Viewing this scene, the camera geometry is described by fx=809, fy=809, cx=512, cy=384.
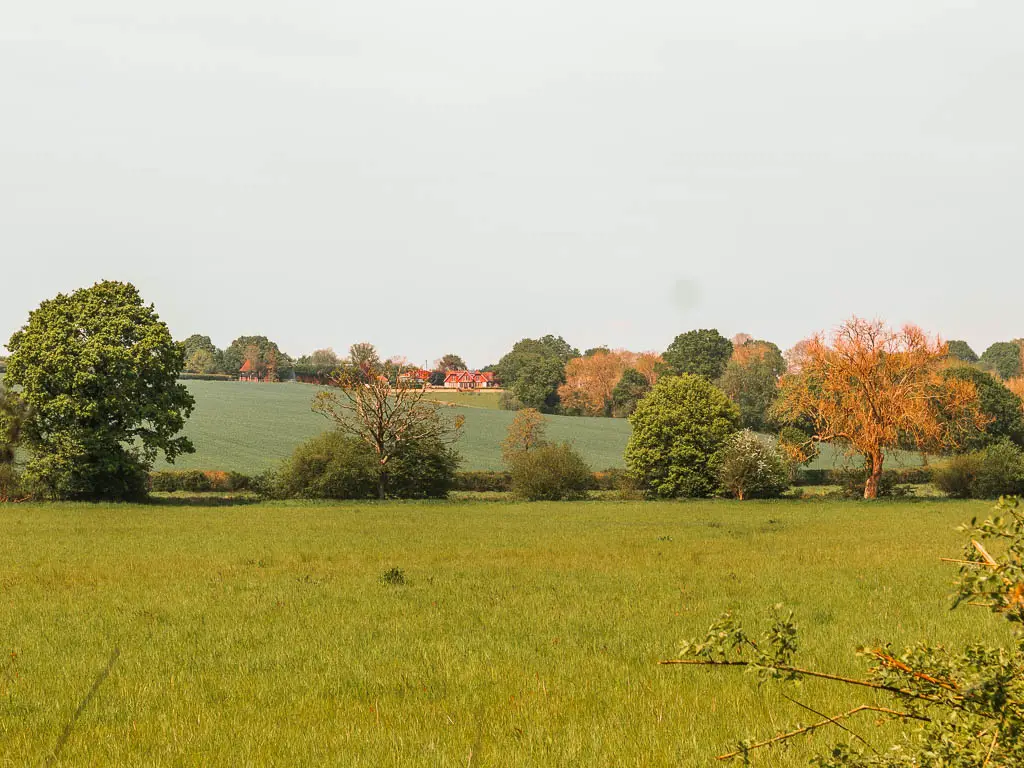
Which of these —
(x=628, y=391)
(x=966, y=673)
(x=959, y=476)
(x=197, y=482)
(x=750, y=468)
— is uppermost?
(x=628, y=391)

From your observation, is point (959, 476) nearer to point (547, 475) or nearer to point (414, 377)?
point (547, 475)

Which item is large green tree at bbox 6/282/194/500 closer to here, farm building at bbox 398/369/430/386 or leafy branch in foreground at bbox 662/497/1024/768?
farm building at bbox 398/369/430/386

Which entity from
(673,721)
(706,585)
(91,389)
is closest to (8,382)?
(91,389)

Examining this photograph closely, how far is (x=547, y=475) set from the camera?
6222cm

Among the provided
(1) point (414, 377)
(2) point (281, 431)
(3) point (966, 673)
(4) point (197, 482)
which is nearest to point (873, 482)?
(1) point (414, 377)

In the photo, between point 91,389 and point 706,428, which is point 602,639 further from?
point 706,428

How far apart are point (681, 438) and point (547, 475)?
1079cm

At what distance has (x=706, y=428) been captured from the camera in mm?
62844

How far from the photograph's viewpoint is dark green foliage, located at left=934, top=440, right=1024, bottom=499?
60.4 meters

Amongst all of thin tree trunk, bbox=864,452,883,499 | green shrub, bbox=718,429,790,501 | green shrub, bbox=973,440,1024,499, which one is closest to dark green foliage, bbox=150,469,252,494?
green shrub, bbox=718,429,790,501

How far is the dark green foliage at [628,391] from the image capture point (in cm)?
14250

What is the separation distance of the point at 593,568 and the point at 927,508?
35.4m

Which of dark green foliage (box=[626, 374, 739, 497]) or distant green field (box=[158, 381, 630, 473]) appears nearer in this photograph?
dark green foliage (box=[626, 374, 739, 497])

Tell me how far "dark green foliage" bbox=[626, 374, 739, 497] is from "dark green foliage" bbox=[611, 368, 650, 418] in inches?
2949
